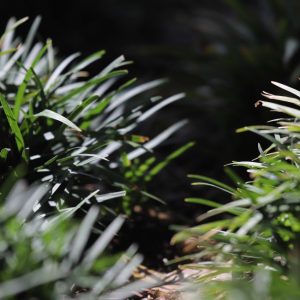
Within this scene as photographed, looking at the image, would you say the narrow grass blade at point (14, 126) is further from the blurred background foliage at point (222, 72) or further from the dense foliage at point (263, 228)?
the blurred background foliage at point (222, 72)

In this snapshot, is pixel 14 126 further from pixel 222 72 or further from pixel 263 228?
pixel 222 72

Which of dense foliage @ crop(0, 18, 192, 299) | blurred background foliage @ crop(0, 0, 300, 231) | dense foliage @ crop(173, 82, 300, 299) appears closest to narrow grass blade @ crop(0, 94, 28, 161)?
dense foliage @ crop(0, 18, 192, 299)

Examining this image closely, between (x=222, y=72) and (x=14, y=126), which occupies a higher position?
(x=14, y=126)

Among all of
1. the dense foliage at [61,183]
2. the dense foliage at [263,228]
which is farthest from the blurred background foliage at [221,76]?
the dense foliage at [263,228]

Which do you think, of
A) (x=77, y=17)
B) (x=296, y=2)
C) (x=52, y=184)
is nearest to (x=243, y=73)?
(x=296, y=2)

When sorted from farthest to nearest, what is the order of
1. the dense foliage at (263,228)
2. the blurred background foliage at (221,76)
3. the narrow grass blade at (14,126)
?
the blurred background foliage at (221,76) < the narrow grass blade at (14,126) < the dense foliage at (263,228)

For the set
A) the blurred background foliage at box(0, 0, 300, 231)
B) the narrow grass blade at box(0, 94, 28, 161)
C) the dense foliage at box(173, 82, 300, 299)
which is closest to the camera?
the dense foliage at box(173, 82, 300, 299)

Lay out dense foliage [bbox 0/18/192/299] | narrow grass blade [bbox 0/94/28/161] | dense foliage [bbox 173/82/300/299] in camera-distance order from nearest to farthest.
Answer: dense foliage [bbox 0/18/192/299]
dense foliage [bbox 173/82/300/299]
narrow grass blade [bbox 0/94/28/161]

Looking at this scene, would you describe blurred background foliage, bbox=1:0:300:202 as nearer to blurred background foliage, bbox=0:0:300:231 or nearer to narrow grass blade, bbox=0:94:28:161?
blurred background foliage, bbox=0:0:300:231

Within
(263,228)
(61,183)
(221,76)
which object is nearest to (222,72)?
(221,76)

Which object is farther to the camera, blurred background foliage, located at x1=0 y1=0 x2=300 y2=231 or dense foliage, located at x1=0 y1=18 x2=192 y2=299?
blurred background foliage, located at x1=0 y1=0 x2=300 y2=231

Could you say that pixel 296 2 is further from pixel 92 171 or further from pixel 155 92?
pixel 92 171
